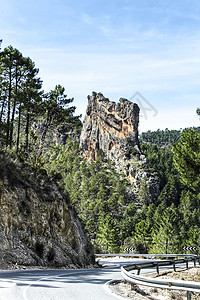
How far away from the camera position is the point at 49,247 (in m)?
18.5

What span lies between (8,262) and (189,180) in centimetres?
1170

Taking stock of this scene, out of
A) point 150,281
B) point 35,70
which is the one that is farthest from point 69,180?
point 150,281

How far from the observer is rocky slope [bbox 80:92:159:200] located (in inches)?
5123

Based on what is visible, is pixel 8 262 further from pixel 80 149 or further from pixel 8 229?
pixel 80 149

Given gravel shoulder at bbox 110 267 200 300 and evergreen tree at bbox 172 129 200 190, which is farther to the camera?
evergreen tree at bbox 172 129 200 190

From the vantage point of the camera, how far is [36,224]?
18.7 meters

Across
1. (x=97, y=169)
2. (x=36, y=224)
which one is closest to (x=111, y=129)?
(x=97, y=169)

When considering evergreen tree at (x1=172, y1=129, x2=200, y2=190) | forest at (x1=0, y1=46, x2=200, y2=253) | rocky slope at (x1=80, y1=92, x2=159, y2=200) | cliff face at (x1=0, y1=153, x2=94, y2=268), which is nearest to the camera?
cliff face at (x1=0, y1=153, x2=94, y2=268)

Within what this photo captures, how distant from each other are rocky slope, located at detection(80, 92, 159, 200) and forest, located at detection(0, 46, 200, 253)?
3615 mm

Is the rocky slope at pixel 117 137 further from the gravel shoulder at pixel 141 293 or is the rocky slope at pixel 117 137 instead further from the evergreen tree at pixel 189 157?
the gravel shoulder at pixel 141 293

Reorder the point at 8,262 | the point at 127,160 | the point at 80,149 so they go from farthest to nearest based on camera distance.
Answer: the point at 80,149 → the point at 127,160 → the point at 8,262

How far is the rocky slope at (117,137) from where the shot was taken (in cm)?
13012

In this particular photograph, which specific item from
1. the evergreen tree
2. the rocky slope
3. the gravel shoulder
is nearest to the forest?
the evergreen tree

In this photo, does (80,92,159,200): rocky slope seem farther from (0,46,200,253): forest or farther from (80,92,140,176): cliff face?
(0,46,200,253): forest
